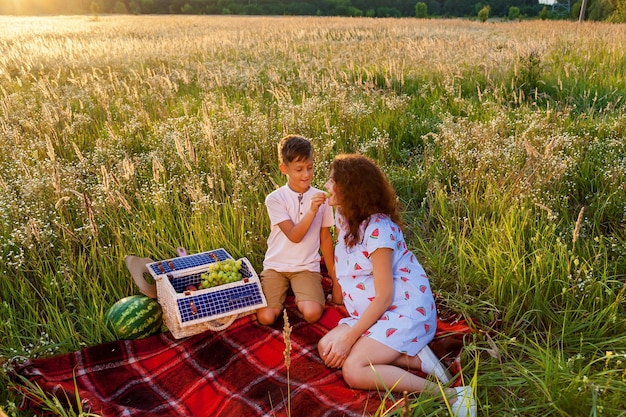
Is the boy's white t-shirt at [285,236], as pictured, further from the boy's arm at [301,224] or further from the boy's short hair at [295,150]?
the boy's short hair at [295,150]

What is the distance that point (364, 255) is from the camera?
3391 mm

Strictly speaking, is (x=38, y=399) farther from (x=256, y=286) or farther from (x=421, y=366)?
(x=421, y=366)

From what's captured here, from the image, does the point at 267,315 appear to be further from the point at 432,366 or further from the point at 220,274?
the point at 432,366

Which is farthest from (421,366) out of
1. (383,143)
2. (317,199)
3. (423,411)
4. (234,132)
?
(234,132)

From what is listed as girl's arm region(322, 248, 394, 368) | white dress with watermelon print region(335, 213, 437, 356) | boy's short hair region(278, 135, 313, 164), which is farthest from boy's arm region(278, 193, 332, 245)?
girl's arm region(322, 248, 394, 368)

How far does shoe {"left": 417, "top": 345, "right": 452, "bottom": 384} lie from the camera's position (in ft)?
9.98

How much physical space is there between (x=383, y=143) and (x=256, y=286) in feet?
8.35

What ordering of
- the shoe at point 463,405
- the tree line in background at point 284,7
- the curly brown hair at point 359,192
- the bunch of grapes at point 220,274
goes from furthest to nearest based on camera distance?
the tree line in background at point 284,7 → the bunch of grapes at point 220,274 → the curly brown hair at point 359,192 → the shoe at point 463,405

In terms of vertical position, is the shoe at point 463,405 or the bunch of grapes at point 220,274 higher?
the bunch of grapes at point 220,274

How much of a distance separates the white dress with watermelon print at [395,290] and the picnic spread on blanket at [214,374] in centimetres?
30

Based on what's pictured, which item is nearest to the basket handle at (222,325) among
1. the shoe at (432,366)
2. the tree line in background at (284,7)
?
the shoe at (432,366)

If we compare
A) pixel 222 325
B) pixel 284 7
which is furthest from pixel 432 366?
pixel 284 7

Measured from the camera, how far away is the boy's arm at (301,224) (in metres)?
3.55

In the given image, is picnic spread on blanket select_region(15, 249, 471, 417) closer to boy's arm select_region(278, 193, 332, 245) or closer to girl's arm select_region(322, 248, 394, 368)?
girl's arm select_region(322, 248, 394, 368)
